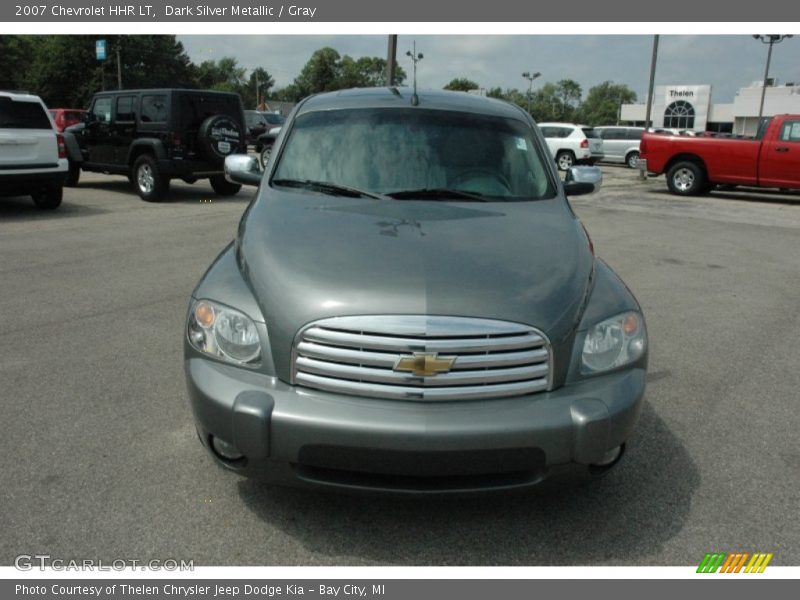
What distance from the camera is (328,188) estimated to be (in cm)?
365

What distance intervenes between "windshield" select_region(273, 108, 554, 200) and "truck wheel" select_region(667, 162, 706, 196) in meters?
14.8

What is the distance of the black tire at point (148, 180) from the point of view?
42.5 feet

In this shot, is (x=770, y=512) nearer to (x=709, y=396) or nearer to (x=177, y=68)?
(x=709, y=396)

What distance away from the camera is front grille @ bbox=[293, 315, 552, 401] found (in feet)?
8.16

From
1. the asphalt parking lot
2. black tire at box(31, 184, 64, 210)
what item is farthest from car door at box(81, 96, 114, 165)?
the asphalt parking lot

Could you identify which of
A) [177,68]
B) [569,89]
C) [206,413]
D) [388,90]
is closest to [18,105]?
[388,90]

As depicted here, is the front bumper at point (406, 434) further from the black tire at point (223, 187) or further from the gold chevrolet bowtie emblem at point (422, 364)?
the black tire at point (223, 187)

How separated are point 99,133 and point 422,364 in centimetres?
1351

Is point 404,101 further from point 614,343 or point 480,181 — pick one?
point 614,343

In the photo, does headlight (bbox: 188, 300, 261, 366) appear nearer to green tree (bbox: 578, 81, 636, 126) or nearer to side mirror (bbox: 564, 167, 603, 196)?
side mirror (bbox: 564, 167, 603, 196)

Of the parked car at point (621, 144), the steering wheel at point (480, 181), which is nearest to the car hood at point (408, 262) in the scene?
the steering wheel at point (480, 181)

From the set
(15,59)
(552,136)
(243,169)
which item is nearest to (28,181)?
(243,169)

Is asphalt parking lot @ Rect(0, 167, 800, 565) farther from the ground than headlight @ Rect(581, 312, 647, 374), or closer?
closer

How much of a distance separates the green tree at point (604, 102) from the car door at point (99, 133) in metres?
142
